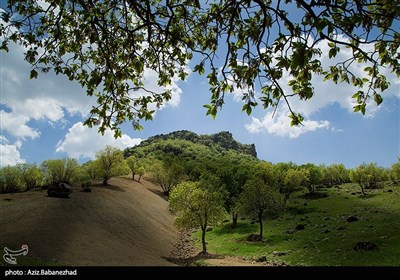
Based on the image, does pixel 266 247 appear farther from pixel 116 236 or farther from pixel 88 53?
pixel 88 53

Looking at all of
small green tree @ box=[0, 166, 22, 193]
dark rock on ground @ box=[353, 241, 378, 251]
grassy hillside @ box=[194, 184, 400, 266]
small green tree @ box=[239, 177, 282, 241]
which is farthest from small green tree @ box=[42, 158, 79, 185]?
dark rock on ground @ box=[353, 241, 378, 251]

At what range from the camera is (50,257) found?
1088 inches

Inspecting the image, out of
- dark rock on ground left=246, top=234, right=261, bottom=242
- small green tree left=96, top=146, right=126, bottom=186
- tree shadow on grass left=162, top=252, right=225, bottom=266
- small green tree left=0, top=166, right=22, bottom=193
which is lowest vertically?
tree shadow on grass left=162, top=252, right=225, bottom=266

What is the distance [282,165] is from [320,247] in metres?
114

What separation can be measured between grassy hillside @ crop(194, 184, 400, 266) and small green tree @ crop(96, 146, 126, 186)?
29.6 m

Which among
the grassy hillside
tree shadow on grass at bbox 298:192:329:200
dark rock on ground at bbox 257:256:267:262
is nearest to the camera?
the grassy hillside

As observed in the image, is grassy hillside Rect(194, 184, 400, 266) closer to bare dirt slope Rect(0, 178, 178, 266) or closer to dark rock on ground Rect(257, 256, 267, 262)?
dark rock on ground Rect(257, 256, 267, 262)

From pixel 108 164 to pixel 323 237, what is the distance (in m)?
54.4

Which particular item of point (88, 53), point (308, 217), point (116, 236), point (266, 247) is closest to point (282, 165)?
point (308, 217)

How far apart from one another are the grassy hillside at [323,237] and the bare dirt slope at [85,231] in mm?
10854

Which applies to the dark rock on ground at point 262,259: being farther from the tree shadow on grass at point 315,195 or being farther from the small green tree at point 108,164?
the tree shadow on grass at point 315,195

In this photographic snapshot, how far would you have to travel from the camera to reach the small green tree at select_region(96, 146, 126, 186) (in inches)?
3123

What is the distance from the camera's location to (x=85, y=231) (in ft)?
128

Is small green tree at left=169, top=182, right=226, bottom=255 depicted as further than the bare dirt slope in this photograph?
Yes
